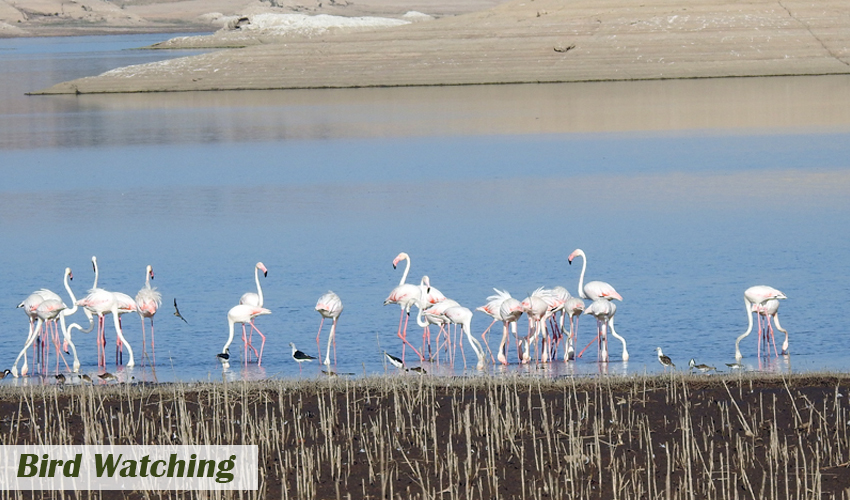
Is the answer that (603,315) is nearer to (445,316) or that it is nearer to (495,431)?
(445,316)

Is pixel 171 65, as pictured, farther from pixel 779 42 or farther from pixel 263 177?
pixel 263 177

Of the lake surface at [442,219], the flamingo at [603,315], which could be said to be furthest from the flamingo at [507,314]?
the flamingo at [603,315]

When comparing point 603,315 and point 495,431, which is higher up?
point 603,315

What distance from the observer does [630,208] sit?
2205 centimetres

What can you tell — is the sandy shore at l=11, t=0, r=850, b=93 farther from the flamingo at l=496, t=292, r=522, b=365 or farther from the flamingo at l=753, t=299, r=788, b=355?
the flamingo at l=496, t=292, r=522, b=365

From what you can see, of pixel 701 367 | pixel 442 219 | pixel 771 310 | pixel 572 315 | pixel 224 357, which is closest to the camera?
pixel 701 367

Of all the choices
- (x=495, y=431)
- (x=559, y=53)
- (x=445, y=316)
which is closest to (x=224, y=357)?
(x=445, y=316)

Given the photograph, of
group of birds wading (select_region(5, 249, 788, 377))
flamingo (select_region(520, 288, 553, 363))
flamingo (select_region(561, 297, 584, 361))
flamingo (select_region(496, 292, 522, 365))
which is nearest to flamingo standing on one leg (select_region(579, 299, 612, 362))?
group of birds wading (select_region(5, 249, 788, 377))

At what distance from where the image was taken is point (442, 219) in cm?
2148

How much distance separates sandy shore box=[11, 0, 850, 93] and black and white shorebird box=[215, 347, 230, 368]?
47.4 meters

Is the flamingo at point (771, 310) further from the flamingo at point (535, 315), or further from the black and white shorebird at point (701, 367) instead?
the flamingo at point (535, 315)

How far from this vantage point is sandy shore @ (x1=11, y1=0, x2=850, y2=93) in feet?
195

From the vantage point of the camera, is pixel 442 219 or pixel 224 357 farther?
pixel 442 219

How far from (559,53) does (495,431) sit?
5601cm
